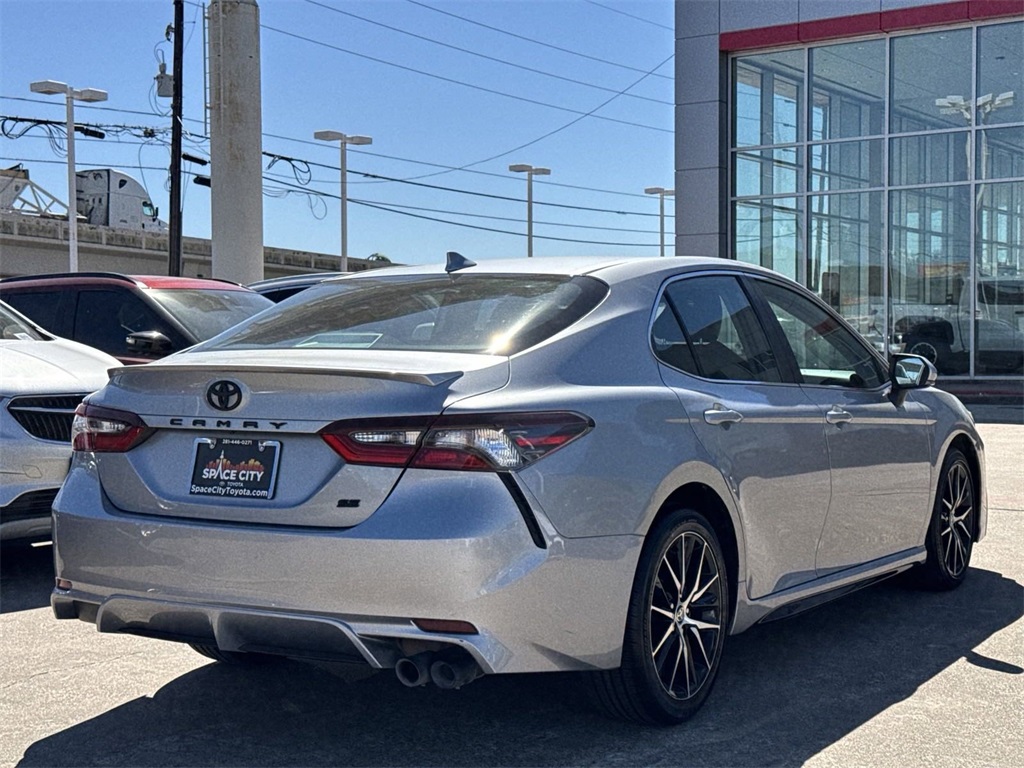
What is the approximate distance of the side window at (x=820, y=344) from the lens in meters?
5.31

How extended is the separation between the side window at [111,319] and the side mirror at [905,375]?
5.30 meters

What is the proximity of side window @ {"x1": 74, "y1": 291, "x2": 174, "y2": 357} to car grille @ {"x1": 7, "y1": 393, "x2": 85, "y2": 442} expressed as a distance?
2.59 metres

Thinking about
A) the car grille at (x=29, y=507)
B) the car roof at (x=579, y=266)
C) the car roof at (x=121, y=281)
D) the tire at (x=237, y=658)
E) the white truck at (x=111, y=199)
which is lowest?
the tire at (x=237, y=658)

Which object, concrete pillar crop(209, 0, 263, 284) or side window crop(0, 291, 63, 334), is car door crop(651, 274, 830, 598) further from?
concrete pillar crop(209, 0, 263, 284)

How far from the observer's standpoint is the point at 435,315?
4.36 m

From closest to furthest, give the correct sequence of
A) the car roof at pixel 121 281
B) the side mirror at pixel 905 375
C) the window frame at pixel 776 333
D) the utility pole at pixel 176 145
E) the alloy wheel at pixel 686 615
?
the alloy wheel at pixel 686 615 < the window frame at pixel 776 333 < the side mirror at pixel 905 375 < the car roof at pixel 121 281 < the utility pole at pixel 176 145

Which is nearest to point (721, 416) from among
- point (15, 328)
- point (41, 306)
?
point (15, 328)

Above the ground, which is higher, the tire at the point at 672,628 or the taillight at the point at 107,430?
the taillight at the point at 107,430

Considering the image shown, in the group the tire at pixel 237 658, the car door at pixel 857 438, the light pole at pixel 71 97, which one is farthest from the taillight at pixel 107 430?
the light pole at pixel 71 97

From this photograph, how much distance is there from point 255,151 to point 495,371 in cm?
2806

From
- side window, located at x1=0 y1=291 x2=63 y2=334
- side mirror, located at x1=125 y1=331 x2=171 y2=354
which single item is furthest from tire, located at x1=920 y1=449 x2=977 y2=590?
side window, located at x1=0 y1=291 x2=63 y2=334

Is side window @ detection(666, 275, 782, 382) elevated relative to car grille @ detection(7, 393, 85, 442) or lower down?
elevated

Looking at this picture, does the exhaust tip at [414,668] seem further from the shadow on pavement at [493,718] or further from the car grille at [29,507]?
the car grille at [29,507]

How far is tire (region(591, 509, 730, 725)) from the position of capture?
3941 mm
